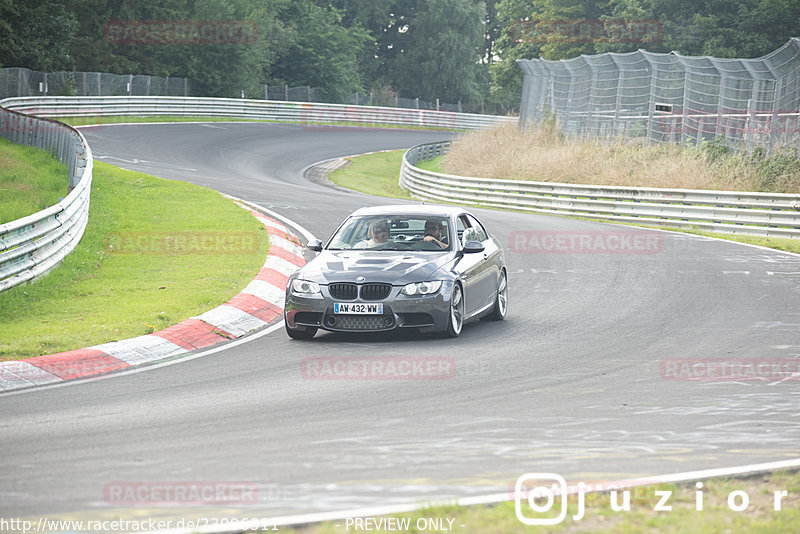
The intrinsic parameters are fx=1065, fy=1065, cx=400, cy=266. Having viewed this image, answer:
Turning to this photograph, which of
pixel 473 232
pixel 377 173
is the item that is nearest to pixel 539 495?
pixel 473 232

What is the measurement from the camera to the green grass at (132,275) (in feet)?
38.1

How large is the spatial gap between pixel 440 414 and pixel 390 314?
3.50m

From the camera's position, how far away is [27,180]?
960 inches

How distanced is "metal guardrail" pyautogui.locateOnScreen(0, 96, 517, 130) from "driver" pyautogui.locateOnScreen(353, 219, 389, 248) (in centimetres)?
3350

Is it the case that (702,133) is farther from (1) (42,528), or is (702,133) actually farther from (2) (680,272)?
(1) (42,528)

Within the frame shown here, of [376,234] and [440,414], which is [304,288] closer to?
[376,234]

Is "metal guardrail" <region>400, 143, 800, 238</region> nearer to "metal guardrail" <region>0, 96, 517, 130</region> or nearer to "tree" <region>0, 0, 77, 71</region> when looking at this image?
"metal guardrail" <region>0, 96, 517, 130</region>

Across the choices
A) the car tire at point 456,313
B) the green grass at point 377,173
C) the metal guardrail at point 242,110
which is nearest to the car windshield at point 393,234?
the car tire at point 456,313

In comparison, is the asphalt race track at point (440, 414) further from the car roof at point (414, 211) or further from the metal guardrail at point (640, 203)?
the metal guardrail at point (640, 203)

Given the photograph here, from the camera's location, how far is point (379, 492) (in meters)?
5.62

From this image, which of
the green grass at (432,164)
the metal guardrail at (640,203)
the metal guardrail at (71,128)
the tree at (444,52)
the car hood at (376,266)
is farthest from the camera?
the tree at (444,52)

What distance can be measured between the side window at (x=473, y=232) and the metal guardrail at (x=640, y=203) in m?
11.7

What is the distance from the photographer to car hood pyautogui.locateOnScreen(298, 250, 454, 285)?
11359 millimetres

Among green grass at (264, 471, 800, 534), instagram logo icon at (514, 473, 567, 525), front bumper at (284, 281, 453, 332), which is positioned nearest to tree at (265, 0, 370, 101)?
front bumper at (284, 281, 453, 332)
